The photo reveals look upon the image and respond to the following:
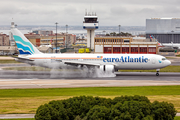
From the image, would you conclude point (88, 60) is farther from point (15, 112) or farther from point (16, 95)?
point (15, 112)

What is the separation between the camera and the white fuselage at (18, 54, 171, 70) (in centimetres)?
4862

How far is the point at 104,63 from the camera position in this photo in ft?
161

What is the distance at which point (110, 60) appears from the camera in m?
49.0

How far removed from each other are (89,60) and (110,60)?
372 centimetres

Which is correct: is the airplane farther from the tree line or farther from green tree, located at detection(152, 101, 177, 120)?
green tree, located at detection(152, 101, 177, 120)

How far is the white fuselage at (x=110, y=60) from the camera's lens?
48.6 metres

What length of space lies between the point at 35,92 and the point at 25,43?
19571 mm

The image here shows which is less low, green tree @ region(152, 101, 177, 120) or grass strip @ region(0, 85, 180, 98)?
green tree @ region(152, 101, 177, 120)

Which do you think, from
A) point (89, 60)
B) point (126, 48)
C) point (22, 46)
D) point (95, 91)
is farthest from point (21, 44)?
point (126, 48)

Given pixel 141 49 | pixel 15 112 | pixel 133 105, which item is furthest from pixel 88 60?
pixel 141 49

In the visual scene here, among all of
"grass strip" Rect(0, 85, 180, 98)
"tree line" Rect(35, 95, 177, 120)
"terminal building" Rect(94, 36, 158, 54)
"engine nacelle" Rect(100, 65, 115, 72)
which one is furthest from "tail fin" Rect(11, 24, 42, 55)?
"terminal building" Rect(94, 36, 158, 54)

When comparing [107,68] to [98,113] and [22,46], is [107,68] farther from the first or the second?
[98,113]

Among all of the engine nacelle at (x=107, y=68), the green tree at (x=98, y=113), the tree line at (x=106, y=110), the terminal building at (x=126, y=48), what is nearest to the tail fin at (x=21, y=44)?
the engine nacelle at (x=107, y=68)

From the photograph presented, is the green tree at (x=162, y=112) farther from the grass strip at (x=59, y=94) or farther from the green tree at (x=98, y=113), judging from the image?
the grass strip at (x=59, y=94)
